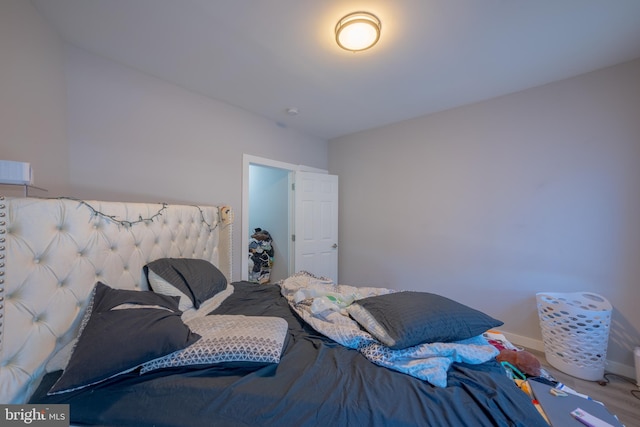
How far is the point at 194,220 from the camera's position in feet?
6.89

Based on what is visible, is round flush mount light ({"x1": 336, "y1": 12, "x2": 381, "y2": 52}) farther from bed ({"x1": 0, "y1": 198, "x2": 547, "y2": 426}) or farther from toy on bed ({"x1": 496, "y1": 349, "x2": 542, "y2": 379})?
toy on bed ({"x1": 496, "y1": 349, "x2": 542, "y2": 379})

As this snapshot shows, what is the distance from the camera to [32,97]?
1.35m

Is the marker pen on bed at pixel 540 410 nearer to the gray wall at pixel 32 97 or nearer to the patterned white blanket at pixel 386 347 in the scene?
the patterned white blanket at pixel 386 347

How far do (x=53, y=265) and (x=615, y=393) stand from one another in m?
3.69

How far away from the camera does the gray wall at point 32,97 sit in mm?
1186

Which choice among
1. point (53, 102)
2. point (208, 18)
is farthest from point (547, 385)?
point (53, 102)

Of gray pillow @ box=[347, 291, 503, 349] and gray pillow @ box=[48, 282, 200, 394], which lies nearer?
gray pillow @ box=[48, 282, 200, 394]

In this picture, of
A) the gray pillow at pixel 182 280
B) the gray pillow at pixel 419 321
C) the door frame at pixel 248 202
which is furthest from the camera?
the door frame at pixel 248 202

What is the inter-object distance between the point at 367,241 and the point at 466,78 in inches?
88.8

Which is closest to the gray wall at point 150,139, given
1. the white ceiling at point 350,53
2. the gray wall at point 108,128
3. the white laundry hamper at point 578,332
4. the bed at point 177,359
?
the gray wall at point 108,128

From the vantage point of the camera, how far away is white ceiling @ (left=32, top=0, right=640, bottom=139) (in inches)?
55.3

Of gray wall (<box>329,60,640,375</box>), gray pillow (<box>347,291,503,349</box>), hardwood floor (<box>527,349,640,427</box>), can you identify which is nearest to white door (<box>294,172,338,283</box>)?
gray wall (<box>329,60,640,375</box>)

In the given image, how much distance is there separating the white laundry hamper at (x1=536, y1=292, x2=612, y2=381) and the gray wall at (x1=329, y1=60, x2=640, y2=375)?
9.1 inches

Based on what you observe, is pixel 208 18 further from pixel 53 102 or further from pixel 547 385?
pixel 547 385
